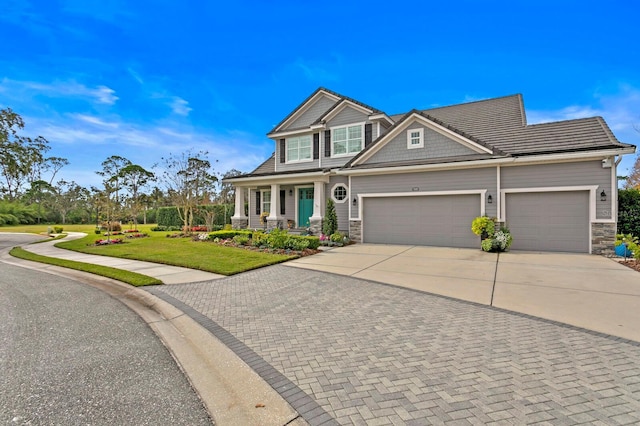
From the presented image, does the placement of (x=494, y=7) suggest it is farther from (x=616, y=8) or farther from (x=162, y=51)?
(x=162, y=51)

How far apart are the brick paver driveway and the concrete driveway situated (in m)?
0.69

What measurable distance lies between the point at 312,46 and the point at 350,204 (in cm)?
868

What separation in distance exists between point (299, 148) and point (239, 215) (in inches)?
227

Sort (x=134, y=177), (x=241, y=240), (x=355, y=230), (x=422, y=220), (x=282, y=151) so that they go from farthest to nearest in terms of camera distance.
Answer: (x=134, y=177)
(x=282, y=151)
(x=355, y=230)
(x=422, y=220)
(x=241, y=240)

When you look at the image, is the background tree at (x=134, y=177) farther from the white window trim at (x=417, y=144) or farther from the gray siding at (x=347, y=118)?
the white window trim at (x=417, y=144)

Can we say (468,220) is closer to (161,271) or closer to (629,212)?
(629,212)

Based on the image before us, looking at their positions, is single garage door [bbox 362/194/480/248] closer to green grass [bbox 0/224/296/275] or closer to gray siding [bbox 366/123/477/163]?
gray siding [bbox 366/123/477/163]

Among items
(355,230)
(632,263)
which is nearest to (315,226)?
(355,230)

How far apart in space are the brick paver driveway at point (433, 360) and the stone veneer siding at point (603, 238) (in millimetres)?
8730

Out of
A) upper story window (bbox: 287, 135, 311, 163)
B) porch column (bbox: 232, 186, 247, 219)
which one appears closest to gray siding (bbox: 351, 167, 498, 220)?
upper story window (bbox: 287, 135, 311, 163)

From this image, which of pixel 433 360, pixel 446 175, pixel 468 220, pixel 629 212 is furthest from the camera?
pixel 446 175

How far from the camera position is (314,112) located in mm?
18688

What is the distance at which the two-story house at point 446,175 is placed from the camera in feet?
35.3

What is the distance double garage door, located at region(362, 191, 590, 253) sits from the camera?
35.8 ft
